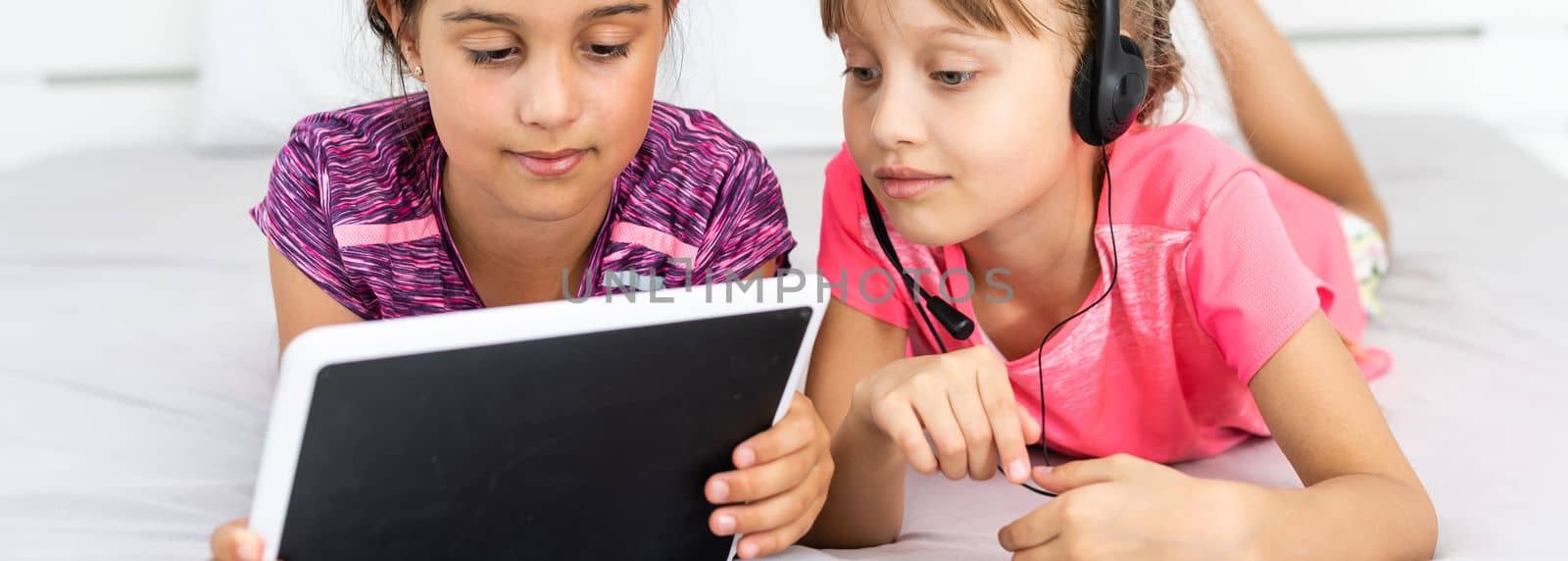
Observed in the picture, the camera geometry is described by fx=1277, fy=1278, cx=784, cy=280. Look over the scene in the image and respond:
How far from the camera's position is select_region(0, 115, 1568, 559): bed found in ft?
3.01

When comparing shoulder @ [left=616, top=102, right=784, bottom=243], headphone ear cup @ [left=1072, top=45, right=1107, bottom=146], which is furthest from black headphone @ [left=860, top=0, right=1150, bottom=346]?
shoulder @ [left=616, top=102, right=784, bottom=243]

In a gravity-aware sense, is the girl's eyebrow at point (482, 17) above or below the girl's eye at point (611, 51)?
above

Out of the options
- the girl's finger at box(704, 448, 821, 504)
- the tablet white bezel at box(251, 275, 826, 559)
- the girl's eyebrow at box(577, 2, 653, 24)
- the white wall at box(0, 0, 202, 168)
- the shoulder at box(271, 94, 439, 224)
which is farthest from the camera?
the white wall at box(0, 0, 202, 168)

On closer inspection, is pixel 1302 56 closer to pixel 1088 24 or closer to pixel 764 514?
pixel 1088 24

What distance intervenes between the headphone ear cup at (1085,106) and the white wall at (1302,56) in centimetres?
152

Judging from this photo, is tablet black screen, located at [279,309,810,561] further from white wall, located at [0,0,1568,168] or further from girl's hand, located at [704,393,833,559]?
white wall, located at [0,0,1568,168]

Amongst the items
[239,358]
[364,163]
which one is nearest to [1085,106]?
[364,163]

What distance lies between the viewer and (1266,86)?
4.88 ft

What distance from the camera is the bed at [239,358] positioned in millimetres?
916

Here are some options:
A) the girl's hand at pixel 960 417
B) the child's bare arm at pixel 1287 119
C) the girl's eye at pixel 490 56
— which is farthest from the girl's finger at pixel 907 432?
the child's bare arm at pixel 1287 119

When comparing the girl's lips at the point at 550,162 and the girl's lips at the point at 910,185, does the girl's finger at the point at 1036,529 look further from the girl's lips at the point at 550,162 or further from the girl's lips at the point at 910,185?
the girl's lips at the point at 550,162

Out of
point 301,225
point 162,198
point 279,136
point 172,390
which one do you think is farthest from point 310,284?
point 279,136

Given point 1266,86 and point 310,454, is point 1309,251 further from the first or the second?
point 310,454

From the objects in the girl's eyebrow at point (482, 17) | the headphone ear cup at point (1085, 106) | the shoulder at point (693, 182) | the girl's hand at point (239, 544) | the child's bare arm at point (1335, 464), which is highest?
the girl's eyebrow at point (482, 17)
